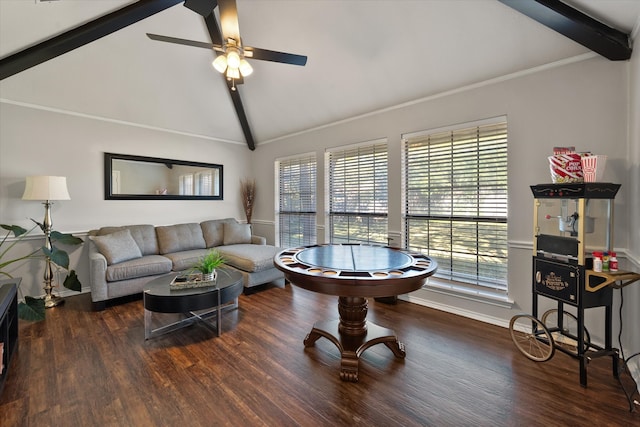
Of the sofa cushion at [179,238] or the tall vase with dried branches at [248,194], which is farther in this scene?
the tall vase with dried branches at [248,194]

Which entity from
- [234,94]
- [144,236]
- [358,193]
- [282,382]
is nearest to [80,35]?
[234,94]

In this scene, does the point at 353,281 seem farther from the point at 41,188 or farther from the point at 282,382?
the point at 41,188

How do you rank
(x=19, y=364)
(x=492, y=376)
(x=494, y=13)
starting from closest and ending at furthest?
(x=492, y=376)
(x=19, y=364)
(x=494, y=13)

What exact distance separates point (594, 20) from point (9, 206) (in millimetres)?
6478

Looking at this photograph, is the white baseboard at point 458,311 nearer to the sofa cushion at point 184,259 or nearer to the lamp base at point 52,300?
the sofa cushion at point 184,259

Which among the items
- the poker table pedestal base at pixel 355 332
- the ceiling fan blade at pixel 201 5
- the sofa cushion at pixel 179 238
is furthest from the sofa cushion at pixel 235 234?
the ceiling fan blade at pixel 201 5

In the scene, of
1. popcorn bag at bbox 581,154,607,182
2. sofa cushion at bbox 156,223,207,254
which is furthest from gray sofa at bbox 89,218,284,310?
popcorn bag at bbox 581,154,607,182

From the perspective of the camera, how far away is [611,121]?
234cm

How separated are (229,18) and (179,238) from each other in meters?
3.42

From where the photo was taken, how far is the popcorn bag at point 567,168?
84.4 inches

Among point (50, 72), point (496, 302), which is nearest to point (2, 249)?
point (50, 72)

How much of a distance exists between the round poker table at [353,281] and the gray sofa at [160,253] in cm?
154

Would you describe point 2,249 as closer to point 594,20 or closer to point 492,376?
point 492,376

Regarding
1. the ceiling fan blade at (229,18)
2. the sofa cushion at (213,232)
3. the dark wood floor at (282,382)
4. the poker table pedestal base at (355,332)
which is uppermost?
the ceiling fan blade at (229,18)
